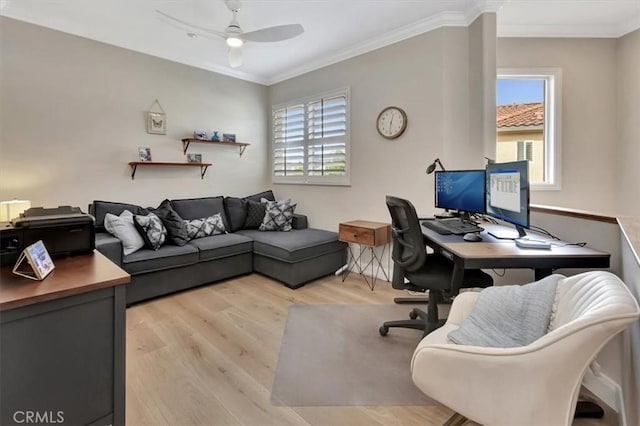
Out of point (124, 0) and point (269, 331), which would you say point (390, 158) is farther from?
point (124, 0)

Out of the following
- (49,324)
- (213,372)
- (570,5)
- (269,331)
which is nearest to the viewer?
(49,324)

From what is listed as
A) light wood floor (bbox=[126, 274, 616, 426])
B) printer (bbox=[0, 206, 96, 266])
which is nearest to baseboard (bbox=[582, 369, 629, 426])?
light wood floor (bbox=[126, 274, 616, 426])

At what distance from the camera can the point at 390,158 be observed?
3500mm

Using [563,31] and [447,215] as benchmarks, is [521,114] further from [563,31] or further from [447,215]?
[447,215]

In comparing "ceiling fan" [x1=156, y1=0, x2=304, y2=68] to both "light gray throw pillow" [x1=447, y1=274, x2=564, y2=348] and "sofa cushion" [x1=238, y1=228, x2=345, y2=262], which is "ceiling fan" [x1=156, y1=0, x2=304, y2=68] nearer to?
"sofa cushion" [x1=238, y1=228, x2=345, y2=262]

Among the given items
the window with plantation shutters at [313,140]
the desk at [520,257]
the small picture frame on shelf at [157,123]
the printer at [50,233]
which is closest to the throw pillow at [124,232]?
the small picture frame on shelf at [157,123]

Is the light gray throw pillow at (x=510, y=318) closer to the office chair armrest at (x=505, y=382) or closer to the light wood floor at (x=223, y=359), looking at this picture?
the office chair armrest at (x=505, y=382)

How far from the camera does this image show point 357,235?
339cm

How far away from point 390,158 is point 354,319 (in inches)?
71.4

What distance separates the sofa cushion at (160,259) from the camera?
2854mm

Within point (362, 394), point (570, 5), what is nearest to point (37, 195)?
point (362, 394)

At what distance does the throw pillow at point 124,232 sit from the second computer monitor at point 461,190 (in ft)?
9.49

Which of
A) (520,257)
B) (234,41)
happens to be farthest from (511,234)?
(234,41)

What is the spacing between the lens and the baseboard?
1541 millimetres
